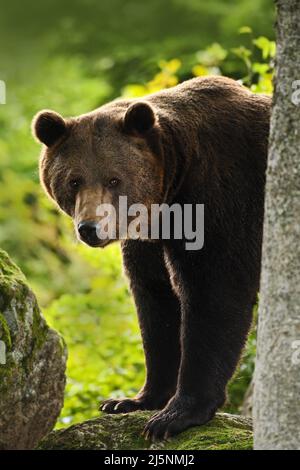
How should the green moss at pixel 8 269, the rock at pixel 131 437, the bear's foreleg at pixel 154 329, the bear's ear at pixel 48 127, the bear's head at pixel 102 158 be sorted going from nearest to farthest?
the rock at pixel 131 437
the bear's head at pixel 102 158
the bear's ear at pixel 48 127
the green moss at pixel 8 269
the bear's foreleg at pixel 154 329

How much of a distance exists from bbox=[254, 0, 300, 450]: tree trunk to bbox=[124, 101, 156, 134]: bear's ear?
5.22ft

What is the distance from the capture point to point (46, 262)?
14.1m

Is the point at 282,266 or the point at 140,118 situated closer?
the point at 282,266

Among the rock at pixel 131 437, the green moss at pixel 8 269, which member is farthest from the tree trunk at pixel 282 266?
the green moss at pixel 8 269

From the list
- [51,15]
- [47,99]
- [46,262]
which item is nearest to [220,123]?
[51,15]

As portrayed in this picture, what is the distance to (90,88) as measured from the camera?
56.4ft

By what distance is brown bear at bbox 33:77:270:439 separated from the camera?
5691 millimetres

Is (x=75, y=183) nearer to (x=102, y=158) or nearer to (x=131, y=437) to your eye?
(x=102, y=158)

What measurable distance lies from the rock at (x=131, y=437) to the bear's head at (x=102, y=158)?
1081 millimetres

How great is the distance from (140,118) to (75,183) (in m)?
0.56

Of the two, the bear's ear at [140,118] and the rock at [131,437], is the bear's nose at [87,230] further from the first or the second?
the rock at [131,437]

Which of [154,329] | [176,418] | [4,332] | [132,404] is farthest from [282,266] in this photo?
[132,404]

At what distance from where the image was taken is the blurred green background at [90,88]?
8.98m

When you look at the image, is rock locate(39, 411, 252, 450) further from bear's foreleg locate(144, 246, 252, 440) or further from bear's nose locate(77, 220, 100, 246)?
bear's nose locate(77, 220, 100, 246)
